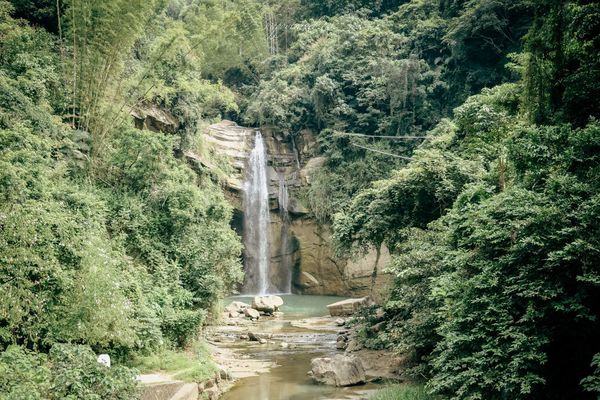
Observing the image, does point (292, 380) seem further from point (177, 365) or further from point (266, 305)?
point (266, 305)

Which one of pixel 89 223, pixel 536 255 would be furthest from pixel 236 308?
pixel 536 255

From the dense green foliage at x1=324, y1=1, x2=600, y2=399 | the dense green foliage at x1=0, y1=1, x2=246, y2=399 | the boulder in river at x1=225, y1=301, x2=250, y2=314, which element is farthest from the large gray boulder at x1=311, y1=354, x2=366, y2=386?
the boulder in river at x1=225, y1=301, x2=250, y2=314

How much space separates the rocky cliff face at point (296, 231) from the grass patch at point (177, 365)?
16.9 m

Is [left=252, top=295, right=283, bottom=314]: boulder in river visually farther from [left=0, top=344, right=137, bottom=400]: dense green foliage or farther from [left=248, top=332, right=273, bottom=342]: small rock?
[left=0, top=344, right=137, bottom=400]: dense green foliage

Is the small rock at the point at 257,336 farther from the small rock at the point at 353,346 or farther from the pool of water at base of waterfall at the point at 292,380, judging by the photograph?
the small rock at the point at 353,346

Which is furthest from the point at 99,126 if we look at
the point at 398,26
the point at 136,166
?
the point at 398,26

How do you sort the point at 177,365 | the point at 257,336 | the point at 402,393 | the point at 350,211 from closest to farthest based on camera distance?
1. the point at 402,393
2. the point at 177,365
3. the point at 350,211
4. the point at 257,336

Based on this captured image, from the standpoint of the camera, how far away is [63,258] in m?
9.09

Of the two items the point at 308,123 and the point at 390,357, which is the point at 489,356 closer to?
the point at 390,357

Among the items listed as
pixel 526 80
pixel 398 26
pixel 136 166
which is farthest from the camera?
pixel 398 26

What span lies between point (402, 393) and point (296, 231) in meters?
19.7

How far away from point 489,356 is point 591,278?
178cm

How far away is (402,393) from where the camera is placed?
982 cm

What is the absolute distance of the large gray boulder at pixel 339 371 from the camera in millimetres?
11508
